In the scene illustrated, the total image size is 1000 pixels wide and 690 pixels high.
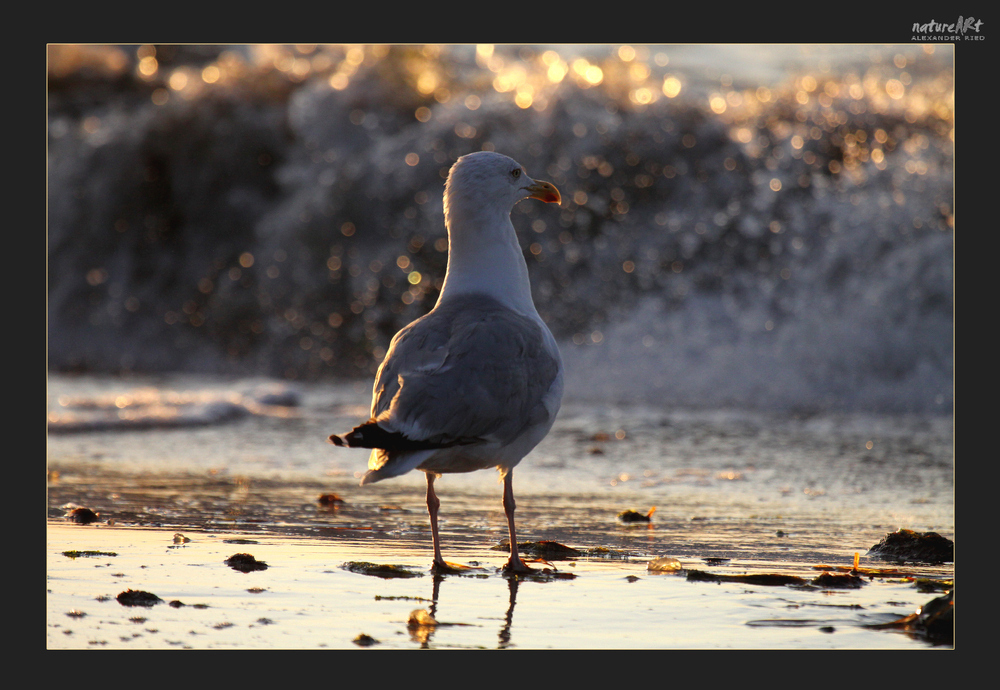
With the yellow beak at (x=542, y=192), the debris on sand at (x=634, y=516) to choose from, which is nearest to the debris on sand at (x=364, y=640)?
the debris on sand at (x=634, y=516)

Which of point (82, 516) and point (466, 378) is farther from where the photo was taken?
point (82, 516)

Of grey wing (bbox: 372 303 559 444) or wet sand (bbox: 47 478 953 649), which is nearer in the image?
wet sand (bbox: 47 478 953 649)

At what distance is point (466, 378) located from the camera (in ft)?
13.0

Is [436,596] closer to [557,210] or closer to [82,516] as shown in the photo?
[82,516]

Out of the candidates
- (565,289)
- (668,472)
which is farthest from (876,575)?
(565,289)

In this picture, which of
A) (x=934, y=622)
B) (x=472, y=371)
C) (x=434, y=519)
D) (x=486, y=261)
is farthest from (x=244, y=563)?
(x=934, y=622)

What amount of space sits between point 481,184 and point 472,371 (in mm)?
1146

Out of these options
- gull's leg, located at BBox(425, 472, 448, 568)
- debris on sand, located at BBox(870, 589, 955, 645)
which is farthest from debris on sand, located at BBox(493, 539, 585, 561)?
debris on sand, located at BBox(870, 589, 955, 645)

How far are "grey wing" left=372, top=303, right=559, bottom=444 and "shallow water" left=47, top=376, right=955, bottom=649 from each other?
1.93 feet

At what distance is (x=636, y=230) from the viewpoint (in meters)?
10.3

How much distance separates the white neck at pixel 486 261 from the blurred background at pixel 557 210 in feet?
9.19

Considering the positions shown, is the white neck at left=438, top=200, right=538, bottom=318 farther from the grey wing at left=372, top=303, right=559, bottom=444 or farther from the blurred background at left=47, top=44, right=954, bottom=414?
the blurred background at left=47, top=44, right=954, bottom=414

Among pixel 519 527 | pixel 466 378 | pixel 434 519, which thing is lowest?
pixel 519 527

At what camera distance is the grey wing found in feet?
12.6
